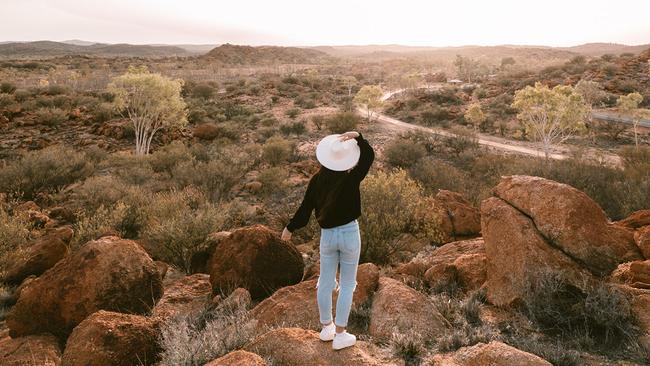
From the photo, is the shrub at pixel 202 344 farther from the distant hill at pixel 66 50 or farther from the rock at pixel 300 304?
the distant hill at pixel 66 50

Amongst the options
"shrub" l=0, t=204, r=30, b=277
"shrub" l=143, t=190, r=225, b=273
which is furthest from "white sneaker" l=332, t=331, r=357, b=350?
"shrub" l=0, t=204, r=30, b=277

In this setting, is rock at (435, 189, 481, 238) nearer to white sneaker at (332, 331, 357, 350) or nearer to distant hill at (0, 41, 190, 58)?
white sneaker at (332, 331, 357, 350)

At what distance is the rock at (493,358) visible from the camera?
2879 millimetres

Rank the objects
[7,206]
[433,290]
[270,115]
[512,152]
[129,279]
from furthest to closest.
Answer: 1. [270,115]
2. [512,152]
3. [7,206]
4. [433,290]
5. [129,279]

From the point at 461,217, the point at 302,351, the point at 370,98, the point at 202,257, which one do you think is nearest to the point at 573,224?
the point at 302,351

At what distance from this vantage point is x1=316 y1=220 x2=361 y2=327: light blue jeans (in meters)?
3.22

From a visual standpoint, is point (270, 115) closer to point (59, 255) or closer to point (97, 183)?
point (97, 183)

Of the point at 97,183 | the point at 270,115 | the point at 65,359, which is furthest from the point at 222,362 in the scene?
the point at 270,115

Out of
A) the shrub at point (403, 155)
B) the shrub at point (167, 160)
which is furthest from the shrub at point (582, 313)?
the shrub at point (167, 160)

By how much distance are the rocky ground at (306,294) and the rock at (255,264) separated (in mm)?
15

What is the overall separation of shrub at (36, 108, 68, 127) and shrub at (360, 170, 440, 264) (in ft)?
73.2

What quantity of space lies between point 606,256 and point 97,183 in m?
12.6

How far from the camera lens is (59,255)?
6523 millimetres

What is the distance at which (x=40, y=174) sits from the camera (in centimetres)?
1323
